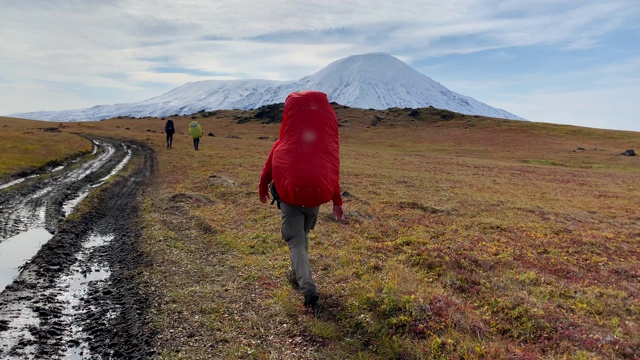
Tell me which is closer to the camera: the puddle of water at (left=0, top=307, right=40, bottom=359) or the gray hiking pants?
the puddle of water at (left=0, top=307, right=40, bottom=359)

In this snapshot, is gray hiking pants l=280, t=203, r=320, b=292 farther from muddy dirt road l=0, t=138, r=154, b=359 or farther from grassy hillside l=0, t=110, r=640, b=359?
muddy dirt road l=0, t=138, r=154, b=359

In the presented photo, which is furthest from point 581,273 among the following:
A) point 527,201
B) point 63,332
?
point 527,201

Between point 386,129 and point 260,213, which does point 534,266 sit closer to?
point 260,213

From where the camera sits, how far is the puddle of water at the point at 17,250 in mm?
7527

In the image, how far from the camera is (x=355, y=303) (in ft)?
20.9

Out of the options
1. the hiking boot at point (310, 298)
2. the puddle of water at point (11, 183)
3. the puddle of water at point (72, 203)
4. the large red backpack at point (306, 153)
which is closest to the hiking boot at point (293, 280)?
the hiking boot at point (310, 298)

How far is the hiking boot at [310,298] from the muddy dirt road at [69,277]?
2.31m

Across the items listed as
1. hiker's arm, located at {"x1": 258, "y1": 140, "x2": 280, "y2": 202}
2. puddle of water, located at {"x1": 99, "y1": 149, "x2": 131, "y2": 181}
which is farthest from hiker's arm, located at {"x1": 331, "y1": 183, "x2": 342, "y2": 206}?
puddle of water, located at {"x1": 99, "y1": 149, "x2": 131, "y2": 181}

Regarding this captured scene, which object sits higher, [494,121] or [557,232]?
[494,121]

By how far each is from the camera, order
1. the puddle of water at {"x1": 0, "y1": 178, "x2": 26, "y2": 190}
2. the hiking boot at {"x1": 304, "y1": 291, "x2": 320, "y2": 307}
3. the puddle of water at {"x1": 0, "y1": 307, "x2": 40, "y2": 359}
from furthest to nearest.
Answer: the puddle of water at {"x1": 0, "y1": 178, "x2": 26, "y2": 190}
the hiking boot at {"x1": 304, "y1": 291, "x2": 320, "y2": 307}
the puddle of water at {"x1": 0, "y1": 307, "x2": 40, "y2": 359}

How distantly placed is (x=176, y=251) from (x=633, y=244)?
1276 centimetres

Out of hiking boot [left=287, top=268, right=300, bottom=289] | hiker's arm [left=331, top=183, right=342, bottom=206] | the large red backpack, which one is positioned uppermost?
the large red backpack

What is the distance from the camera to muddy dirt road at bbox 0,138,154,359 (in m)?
5.24

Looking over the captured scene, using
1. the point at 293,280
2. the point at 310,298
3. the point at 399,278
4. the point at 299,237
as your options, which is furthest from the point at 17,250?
the point at 399,278
